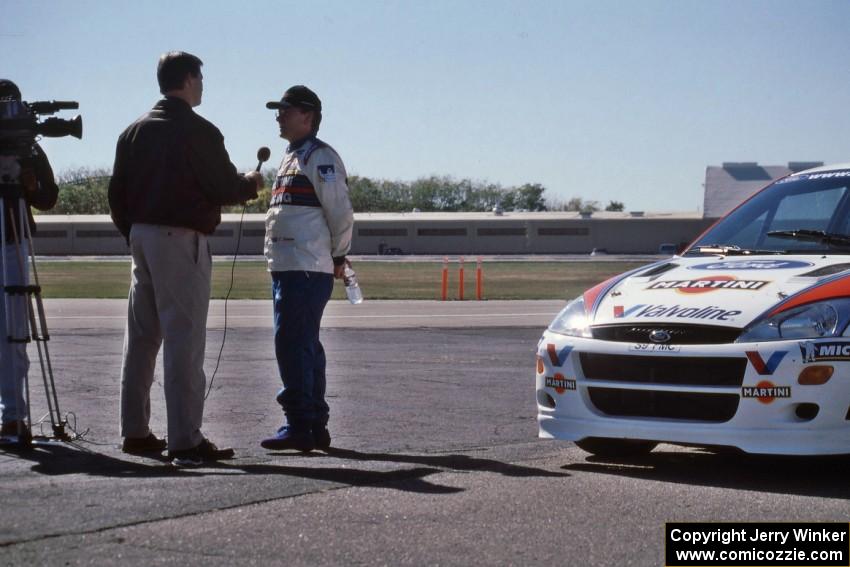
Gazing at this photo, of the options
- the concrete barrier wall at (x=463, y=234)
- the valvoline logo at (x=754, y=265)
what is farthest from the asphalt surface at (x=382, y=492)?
the concrete barrier wall at (x=463, y=234)

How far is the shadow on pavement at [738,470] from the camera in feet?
18.8

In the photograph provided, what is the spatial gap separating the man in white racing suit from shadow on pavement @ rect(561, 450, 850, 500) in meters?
1.39

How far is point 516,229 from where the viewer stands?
93062 millimetres

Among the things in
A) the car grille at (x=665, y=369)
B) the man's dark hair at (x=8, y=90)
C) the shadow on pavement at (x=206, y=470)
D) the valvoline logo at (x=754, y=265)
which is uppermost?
the man's dark hair at (x=8, y=90)

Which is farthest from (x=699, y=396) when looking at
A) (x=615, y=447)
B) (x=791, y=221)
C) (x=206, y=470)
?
(x=206, y=470)

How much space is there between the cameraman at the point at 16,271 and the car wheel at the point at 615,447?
284 cm

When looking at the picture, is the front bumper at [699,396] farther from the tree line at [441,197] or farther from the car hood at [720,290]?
the tree line at [441,197]

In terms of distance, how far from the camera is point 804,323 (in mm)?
5785

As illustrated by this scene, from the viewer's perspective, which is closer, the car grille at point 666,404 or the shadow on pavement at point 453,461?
the car grille at point 666,404

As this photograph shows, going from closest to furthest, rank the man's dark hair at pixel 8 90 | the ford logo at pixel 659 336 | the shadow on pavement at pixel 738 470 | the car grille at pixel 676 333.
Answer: the shadow on pavement at pixel 738 470, the car grille at pixel 676 333, the ford logo at pixel 659 336, the man's dark hair at pixel 8 90

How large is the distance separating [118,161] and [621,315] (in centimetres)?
262

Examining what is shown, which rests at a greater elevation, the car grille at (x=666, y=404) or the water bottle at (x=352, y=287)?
the water bottle at (x=352, y=287)

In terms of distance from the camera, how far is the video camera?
634cm

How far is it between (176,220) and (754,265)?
2.95 meters
